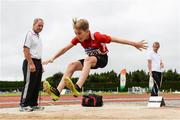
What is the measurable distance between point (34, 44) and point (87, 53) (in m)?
1.51

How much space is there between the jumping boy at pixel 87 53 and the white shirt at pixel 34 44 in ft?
3.70

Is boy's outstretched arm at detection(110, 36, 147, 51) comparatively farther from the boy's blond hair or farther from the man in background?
the man in background

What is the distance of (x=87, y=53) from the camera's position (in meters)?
9.19

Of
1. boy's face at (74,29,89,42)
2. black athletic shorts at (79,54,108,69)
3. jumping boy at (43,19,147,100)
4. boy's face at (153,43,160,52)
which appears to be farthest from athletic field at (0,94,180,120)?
boy's face at (153,43,160,52)

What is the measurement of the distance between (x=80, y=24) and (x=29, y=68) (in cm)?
193

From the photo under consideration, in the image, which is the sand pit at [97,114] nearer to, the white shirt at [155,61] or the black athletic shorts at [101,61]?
the black athletic shorts at [101,61]

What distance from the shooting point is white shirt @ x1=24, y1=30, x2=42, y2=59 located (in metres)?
9.91

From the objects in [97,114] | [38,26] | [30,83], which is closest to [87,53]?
[97,114]

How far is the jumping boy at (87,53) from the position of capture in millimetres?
8703

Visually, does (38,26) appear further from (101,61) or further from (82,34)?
(101,61)

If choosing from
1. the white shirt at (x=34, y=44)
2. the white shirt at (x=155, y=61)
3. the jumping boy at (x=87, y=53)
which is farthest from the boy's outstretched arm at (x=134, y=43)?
the white shirt at (x=155, y=61)

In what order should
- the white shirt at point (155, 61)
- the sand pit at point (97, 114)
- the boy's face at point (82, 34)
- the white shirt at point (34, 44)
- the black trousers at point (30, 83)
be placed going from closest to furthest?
1. the sand pit at point (97, 114)
2. the boy's face at point (82, 34)
3. the white shirt at point (34, 44)
4. the black trousers at point (30, 83)
5. the white shirt at point (155, 61)

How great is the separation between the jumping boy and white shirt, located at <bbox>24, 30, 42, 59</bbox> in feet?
3.70

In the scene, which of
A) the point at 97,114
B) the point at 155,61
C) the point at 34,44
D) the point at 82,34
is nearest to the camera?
the point at 97,114
